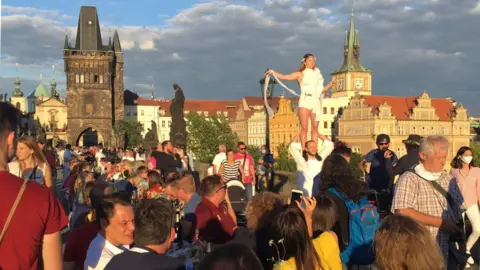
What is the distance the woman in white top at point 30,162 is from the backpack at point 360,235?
127 inches

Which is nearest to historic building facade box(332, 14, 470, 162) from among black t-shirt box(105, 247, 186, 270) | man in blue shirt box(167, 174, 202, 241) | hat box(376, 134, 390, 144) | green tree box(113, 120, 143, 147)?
green tree box(113, 120, 143, 147)

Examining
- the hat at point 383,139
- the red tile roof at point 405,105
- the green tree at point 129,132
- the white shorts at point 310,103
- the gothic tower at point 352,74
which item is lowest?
the green tree at point 129,132

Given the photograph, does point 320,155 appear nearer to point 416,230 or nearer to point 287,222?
point 287,222

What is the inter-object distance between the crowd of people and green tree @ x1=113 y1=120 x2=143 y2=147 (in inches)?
3084

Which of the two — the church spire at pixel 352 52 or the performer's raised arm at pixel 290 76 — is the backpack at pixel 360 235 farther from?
the church spire at pixel 352 52

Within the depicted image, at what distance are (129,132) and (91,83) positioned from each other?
9.94 metres

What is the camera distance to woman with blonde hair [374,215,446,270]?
9.45 feet

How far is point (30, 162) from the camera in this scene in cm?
613

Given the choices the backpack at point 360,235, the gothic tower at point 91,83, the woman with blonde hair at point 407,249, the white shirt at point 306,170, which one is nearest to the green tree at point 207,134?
the gothic tower at point 91,83

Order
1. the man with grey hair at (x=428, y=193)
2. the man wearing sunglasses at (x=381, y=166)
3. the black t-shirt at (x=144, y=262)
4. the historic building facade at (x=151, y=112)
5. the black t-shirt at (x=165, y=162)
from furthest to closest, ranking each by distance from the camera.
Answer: the historic building facade at (x=151, y=112) < the black t-shirt at (x=165, y=162) < the man wearing sunglasses at (x=381, y=166) < the man with grey hair at (x=428, y=193) < the black t-shirt at (x=144, y=262)

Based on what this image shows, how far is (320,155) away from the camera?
7273 millimetres

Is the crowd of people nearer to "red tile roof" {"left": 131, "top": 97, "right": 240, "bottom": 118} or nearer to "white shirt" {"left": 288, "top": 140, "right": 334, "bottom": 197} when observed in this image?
"white shirt" {"left": 288, "top": 140, "right": 334, "bottom": 197}

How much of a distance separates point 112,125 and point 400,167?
82846mm

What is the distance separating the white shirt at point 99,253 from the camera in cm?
397
